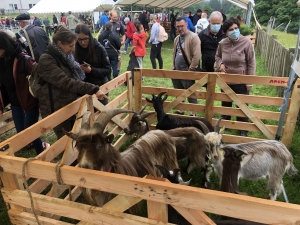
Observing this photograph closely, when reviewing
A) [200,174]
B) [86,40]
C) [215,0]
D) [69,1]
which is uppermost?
[215,0]

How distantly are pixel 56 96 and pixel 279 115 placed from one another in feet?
12.5

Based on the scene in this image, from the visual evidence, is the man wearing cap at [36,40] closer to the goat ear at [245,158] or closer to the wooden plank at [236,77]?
the wooden plank at [236,77]

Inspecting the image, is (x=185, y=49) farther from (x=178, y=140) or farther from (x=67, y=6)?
(x=67, y=6)

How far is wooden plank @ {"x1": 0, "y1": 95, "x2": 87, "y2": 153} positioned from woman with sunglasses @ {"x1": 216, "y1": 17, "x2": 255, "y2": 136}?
116 inches

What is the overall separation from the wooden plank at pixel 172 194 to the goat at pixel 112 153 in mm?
444

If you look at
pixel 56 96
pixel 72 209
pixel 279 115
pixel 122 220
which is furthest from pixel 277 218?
pixel 279 115

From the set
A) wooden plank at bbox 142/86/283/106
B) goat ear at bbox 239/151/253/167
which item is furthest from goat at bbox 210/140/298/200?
wooden plank at bbox 142/86/283/106

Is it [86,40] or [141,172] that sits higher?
[86,40]

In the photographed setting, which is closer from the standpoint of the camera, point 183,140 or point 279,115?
point 183,140

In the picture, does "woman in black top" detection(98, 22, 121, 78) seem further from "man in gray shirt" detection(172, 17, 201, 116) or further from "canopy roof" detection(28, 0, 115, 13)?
"canopy roof" detection(28, 0, 115, 13)

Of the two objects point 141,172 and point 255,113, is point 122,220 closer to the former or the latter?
point 141,172

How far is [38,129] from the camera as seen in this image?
2.75 meters

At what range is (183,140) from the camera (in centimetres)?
417

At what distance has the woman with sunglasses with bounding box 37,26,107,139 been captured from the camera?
10.2 ft
